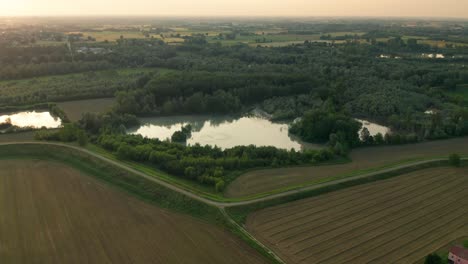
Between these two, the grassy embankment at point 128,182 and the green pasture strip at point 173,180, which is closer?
the grassy embankment at point 128,182

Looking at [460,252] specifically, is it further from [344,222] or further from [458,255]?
[344,222]

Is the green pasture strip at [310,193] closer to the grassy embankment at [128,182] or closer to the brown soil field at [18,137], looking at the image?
the grassy embankment at [128,182]

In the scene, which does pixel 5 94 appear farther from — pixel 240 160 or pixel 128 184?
pixel 240 160

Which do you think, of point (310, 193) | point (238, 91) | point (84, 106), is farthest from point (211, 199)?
point (84, 106)

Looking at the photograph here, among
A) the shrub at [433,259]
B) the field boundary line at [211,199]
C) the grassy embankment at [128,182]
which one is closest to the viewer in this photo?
the shrub at [433,259]

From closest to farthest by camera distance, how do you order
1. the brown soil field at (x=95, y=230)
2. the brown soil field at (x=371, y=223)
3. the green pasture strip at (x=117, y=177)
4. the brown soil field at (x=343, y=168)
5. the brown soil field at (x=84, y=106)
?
the brown soil field at (x=95, y=230) < the brown soil field at (x=371, y=223) < the green pasture strip at (x=117, y=177) < the brown soil field at (x=343, y=168) < the brown soil field at (x=84, y=106)

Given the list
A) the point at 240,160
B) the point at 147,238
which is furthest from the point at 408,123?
the point at 147,238

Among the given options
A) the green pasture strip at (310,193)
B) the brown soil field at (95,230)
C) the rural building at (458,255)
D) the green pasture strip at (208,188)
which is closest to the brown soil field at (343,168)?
the green pasture strip at (208,188)
